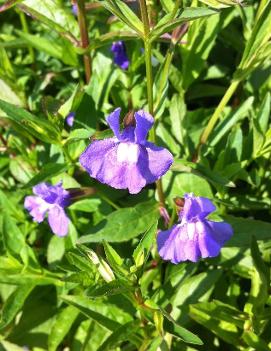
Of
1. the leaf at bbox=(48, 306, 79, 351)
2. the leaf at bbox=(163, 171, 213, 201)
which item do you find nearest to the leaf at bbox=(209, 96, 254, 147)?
the leaf at bbox=(163, 171, 213, 201)

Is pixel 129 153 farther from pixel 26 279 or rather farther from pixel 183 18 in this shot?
pixel 26 279

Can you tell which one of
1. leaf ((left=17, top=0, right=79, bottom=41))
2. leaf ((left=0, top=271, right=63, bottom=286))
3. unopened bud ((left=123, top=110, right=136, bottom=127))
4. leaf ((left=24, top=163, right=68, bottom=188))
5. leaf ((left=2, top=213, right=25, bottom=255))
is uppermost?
leaf ((left=17, top=0, right=79, bottom=41))

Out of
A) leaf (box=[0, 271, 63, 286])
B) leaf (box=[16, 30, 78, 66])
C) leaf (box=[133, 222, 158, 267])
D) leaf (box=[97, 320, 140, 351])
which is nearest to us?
leaf (box=[133, 222, 158, 267])

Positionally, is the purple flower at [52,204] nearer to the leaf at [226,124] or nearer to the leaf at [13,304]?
the leaf at [13,304]

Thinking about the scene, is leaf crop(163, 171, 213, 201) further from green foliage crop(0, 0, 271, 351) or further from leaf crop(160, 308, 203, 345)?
leaf crop(160, 308, 203, 345)

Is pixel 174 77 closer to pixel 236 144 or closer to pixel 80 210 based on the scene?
pixel 236 144

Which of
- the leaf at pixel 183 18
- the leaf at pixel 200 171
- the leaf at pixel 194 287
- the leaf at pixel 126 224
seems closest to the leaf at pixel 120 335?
the leaf at pixel 194 287

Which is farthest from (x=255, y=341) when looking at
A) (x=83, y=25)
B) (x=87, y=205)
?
(x=83, y=25)
